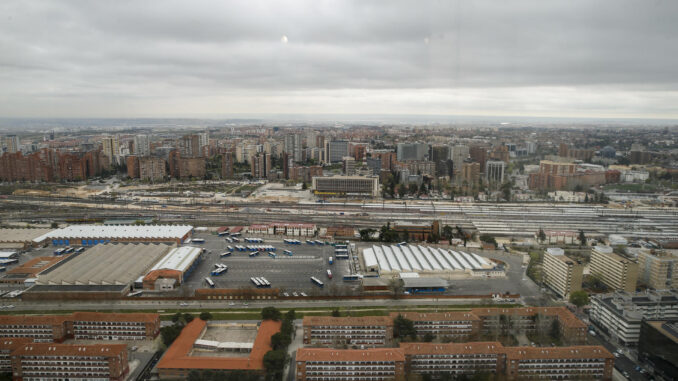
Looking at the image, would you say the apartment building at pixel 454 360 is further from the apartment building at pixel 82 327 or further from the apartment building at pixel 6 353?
the apartment building at pixel 6 353

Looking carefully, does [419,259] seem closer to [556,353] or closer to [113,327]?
[556,353]

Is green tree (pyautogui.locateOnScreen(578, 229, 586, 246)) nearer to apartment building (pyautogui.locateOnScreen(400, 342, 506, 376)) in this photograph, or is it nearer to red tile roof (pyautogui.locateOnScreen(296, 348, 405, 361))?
apartment building (pyautogui.locateOnScreen(400, 342, 506, 376))

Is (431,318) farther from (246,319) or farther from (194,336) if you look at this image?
(194,336)

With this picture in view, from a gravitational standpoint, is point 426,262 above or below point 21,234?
below

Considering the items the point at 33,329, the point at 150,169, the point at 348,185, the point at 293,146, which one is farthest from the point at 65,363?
the point at 293,146

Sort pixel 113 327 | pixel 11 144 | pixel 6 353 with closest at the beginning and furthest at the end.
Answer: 1. pixel 6 353
2. pixel 113 327
3. pixel 11 144

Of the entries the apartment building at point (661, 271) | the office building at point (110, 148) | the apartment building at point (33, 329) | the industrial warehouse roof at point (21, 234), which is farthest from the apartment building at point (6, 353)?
the office building at point (110, 148)
